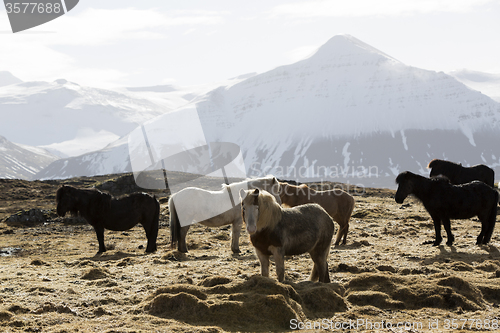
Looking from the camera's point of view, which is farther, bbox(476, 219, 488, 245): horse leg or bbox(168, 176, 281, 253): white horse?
bbox(168, 176, 281, 253): white horse

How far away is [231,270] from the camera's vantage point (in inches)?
466

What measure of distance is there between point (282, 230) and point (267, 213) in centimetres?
57

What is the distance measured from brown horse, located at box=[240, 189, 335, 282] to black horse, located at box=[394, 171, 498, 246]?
297 inches

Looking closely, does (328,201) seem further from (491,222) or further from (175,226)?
(175,226)

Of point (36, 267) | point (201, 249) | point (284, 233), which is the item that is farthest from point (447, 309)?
point (36, 267)

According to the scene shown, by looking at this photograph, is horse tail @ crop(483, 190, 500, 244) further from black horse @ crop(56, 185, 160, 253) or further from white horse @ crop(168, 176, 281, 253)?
black horse @ crop(56, 185, 160, 253)

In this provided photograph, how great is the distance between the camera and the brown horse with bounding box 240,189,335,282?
29.7 feet

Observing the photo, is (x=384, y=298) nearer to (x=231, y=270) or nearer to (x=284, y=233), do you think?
(x=284, y=233)

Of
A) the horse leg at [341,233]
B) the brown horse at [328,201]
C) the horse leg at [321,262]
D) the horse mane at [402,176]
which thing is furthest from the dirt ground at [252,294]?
the horse mane at [402,176]

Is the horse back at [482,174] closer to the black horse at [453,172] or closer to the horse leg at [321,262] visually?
the black horse at [453,172]

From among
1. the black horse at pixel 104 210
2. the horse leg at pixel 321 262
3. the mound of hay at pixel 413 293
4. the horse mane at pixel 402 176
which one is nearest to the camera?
the mound of hay at pixel 413 293

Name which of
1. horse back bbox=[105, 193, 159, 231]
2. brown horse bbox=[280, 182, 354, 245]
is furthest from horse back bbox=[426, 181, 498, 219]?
horse back bbox=[105, 193, 159, 231]

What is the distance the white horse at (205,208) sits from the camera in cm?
1611

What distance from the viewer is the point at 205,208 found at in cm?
1623
